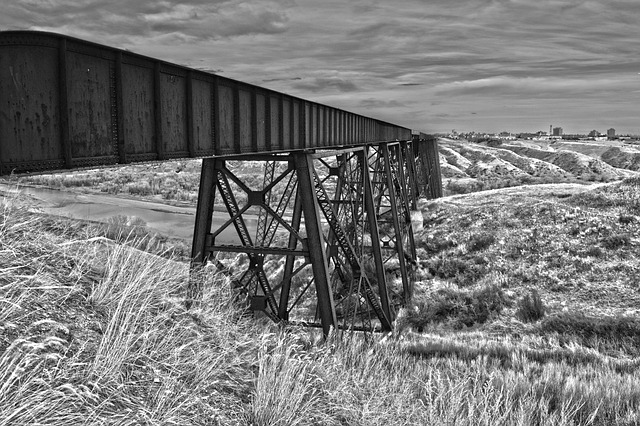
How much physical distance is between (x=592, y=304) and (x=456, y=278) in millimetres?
4727

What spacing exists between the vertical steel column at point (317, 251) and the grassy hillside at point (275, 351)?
0.54 meters

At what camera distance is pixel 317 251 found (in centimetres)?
867

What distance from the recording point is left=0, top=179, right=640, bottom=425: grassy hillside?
3.48m

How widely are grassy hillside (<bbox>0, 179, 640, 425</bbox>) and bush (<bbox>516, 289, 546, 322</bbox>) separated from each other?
8 cm

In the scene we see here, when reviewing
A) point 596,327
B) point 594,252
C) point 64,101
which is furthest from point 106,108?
point 594,252

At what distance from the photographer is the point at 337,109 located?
13.7m

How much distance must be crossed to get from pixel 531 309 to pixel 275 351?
35.2 feet

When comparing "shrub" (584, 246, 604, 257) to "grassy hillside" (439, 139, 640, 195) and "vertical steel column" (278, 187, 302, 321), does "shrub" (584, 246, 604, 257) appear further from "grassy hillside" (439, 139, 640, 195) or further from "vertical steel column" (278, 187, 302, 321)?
"grassy hillside" (439, 139, 640, 195)

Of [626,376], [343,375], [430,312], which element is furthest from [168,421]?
[430,312]

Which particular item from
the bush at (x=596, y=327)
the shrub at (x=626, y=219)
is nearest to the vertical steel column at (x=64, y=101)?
the bush at (x=596, y=327)

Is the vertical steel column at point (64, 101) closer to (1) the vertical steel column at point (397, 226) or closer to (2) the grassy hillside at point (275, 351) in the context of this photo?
(2) the grassy hillside at point (275, 351)

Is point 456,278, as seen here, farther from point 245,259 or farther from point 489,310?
point 245,259

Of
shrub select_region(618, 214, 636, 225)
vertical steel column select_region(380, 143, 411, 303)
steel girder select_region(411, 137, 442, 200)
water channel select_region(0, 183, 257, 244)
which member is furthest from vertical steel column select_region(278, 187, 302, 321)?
steel girder select_region(411, 137, 442, 200)

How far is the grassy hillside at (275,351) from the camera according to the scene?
348cm
